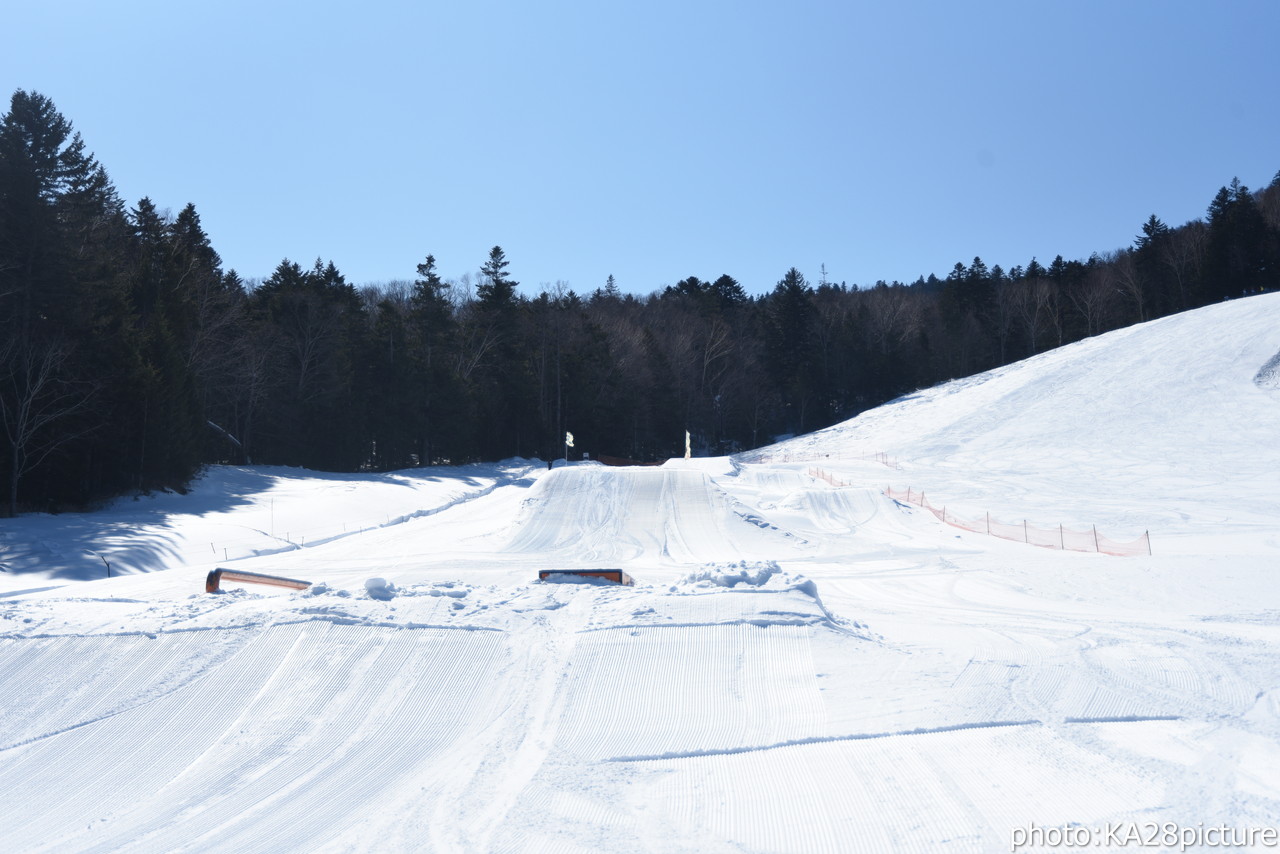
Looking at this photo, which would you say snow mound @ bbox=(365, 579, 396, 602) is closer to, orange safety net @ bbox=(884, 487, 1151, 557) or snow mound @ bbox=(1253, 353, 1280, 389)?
orange safety net @ bbox=(884, 487, 1151, 557)

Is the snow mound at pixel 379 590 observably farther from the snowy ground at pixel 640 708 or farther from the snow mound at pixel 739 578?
the snow mound at pixel 739 578

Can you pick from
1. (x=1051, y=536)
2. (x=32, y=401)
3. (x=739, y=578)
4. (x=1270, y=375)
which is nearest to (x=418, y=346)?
(x=32, y=401)

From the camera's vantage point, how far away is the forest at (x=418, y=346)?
79.3 feet

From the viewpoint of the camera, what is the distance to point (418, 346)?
4719 centimetres

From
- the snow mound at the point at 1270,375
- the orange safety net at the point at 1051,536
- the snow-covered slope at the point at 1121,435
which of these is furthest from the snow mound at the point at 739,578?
the snow mound at the point at 1270,375

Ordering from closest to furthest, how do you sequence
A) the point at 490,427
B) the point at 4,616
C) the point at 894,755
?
the point at 894,755
the point at 4,616
the point at 490,427

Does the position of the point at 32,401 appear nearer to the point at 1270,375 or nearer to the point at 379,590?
the point at 379,590

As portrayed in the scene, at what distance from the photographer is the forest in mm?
24156

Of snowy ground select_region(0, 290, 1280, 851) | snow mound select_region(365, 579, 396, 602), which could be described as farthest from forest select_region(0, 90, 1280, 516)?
snow mound select_region(365, 579, 396, 602)

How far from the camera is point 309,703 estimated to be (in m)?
7.10

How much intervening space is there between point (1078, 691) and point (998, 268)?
94.3 meters

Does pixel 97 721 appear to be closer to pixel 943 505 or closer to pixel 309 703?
pixel 309 703

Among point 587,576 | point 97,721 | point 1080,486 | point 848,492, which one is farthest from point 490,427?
point 97,721

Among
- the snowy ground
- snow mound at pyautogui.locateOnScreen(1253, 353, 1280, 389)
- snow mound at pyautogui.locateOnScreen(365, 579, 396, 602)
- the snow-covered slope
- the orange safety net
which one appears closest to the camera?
the snowy ground
